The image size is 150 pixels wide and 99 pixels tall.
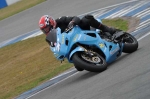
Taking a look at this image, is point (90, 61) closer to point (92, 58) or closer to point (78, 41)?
point (92, 58)

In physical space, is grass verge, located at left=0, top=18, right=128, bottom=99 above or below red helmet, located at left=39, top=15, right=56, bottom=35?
below

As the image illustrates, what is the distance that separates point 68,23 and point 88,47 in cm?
83

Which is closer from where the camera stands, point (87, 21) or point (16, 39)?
point (87, 21)

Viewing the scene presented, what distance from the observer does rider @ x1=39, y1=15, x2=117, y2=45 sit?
10180mm

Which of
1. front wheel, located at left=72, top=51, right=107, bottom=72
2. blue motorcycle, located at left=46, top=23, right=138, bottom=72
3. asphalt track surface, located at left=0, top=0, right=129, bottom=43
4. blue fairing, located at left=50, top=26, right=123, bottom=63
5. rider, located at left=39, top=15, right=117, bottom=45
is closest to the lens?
front wheel, located at left=72, top=51, right=107, bottom=72

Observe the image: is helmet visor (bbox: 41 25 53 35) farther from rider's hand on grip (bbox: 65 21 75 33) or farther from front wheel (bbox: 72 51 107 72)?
front wheel (bbox: 72 51 107 72)

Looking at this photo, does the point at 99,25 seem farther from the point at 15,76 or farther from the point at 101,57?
the point at 15,76

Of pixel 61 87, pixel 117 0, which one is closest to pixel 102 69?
pixel 61 87

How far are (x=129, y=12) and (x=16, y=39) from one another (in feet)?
19.6

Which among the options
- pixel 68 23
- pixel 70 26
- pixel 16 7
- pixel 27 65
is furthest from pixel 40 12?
pixel 70 26

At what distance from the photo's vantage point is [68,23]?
34.9 feet

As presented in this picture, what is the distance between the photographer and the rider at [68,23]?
1018cm

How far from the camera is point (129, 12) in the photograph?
59.2 ft

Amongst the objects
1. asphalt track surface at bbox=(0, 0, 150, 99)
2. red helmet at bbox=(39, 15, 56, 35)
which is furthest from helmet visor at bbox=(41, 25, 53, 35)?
asphalt track surface at bbox=(0, 0, 150, 99)
